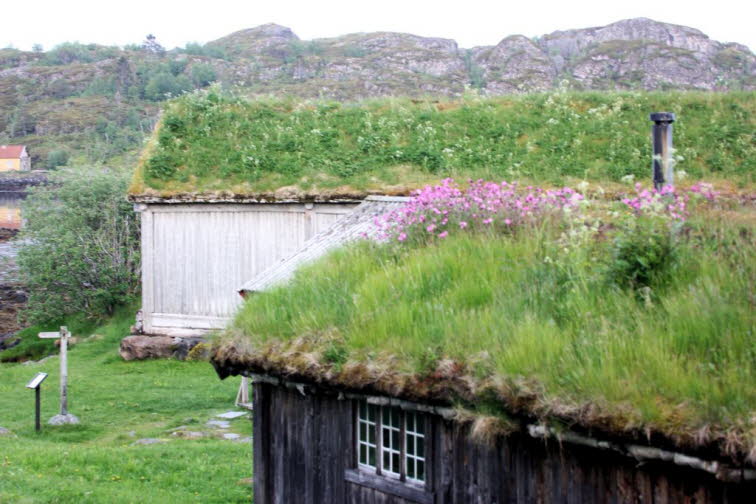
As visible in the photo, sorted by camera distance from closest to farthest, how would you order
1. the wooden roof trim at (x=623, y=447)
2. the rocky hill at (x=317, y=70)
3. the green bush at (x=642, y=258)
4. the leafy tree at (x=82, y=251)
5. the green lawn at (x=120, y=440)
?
the wooden roof trim at (x=623, y=447) < the green bush at (x=642, y=258) < the green lawn at (x=120, y=440) < the leafy tree at (x=82, y=251) < the rocky hill at (x=317, y=70)

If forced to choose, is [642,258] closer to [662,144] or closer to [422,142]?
[662,144]

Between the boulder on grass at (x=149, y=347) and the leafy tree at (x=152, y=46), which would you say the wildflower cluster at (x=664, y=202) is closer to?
the boulder on grass at (x=149, y=347)

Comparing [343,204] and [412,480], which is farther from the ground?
[343,204]

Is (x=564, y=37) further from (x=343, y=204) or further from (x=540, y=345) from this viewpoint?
(x=540, y=345)

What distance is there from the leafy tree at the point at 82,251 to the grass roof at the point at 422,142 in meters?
6.94

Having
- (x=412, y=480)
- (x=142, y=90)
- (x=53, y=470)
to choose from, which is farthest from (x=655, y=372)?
(x=142, y=90)

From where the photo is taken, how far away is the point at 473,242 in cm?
746

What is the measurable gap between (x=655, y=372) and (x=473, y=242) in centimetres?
282

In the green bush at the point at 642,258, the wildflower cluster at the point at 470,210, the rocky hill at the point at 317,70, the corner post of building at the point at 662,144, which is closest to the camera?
the green bush at the point at 642,258

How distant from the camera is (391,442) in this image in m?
6.89

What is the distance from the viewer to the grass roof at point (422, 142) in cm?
1745

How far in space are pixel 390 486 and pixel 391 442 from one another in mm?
369

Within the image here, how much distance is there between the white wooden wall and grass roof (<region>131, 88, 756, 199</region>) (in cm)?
57

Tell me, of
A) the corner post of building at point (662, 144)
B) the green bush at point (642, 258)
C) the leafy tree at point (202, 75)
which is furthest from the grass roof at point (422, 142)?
the leafy tree at point (202, 75)
